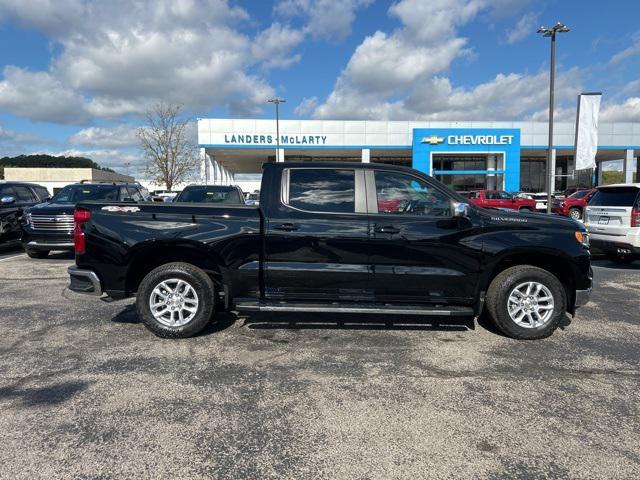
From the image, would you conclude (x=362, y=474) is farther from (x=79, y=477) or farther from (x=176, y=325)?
(x=176, y=325)

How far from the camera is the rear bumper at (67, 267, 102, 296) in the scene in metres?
4.93

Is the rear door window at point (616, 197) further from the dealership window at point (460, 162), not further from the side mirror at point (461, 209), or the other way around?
the dealership window at point (460, 162)

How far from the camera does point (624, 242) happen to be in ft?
29.5

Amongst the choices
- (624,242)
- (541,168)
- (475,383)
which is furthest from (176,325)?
(541,168)

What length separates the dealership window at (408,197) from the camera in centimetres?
490

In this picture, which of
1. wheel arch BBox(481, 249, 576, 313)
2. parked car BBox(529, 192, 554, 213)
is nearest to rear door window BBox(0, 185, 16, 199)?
wheel arch BBox(481, 249, 576, 313)

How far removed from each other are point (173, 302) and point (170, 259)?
49 cm

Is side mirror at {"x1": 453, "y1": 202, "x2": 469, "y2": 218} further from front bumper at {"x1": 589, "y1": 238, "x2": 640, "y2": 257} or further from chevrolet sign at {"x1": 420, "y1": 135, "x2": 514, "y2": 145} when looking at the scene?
chevrolet sign at {"x1": 420, "y1": 135, "x2": 514, "y2": 145}

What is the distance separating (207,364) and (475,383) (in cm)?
243

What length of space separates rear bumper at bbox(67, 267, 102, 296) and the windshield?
7.29 m

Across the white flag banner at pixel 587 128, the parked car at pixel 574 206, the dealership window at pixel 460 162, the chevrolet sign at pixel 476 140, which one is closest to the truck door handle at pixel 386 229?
the white flag banner at pixel 587 128

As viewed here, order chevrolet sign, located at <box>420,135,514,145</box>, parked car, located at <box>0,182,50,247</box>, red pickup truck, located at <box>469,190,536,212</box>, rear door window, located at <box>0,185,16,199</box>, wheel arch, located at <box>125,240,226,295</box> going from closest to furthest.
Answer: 1. wheel arch, located at <box>125,240,226,295</box>
2. parked car, located at <box>0,182,50,247</box>
3. rear door window, located at <box>0,185,16,199</box>
4. red pickup truck, located at <box>469,190,536,212</box>
5. chevrolet sign, located at <box>420,135,514,145</box>

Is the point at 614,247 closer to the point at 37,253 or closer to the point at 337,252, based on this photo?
the point at 337,252

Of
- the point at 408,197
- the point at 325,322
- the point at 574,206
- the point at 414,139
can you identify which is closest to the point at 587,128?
the point at 574,206
